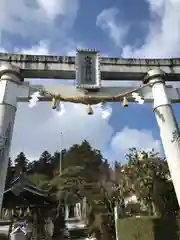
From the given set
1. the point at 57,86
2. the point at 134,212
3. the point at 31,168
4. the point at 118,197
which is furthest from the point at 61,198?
the point at 31,168

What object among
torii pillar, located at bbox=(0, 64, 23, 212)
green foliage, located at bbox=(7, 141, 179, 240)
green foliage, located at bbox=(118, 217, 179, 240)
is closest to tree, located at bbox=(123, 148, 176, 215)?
green foliage, located at bbox=(7, 141, 179, 240)

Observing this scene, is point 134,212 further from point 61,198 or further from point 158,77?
point 158,77

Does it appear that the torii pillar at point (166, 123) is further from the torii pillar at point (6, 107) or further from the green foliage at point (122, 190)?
the torii pillar at point (6, 107)

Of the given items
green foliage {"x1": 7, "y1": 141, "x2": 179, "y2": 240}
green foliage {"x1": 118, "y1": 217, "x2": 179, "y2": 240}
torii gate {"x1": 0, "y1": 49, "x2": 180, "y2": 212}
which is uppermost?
torii gate {"x1": 0, "y1": 49, "x2": 180, "y2": 212}

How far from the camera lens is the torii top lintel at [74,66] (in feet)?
28.9

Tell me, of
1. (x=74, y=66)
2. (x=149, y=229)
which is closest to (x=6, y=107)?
(x=74, y=66)

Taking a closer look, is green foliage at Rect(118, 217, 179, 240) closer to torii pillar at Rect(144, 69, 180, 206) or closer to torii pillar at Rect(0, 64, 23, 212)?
torii pillar at Rect(144, 69, 180, 206)

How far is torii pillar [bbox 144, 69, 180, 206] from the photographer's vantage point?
736cm

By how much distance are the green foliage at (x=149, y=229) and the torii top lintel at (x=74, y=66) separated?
224 inches

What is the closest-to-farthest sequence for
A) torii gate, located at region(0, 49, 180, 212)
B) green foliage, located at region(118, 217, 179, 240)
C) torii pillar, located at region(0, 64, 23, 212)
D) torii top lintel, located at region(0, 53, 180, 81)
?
torii pillar, located at region(0, 64, 23, 212), torii gate, located at region(0, 49, 180, 212), torii top lintel, located at region(0, 53, 180, 81), green foliage, located at region(118, 217, 179, 240)

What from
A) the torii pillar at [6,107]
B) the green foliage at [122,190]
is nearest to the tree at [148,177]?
the green foliage at [122,190]

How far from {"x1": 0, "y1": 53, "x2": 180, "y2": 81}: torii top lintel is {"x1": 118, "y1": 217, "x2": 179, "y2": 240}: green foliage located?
5699mm

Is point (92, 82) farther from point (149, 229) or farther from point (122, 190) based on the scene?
point (122, 190)

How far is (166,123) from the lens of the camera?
7961mm
